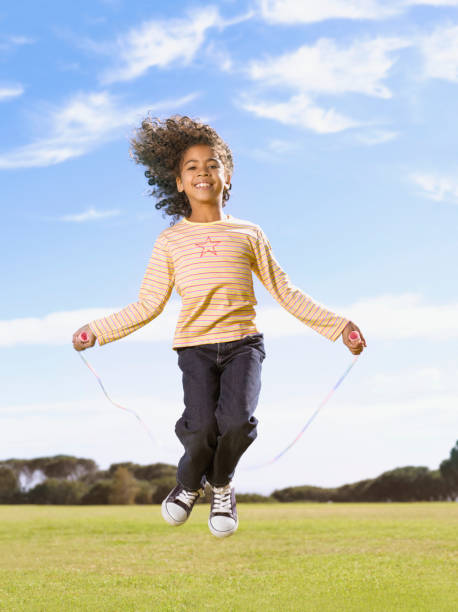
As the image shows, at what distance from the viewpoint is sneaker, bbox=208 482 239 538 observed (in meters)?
4.27

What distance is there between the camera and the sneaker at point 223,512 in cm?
427

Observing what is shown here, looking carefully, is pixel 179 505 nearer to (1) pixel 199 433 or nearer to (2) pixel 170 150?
(1) pixel 199 433

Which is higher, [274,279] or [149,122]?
[149,122]

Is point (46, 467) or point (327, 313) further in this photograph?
point (46, 467)

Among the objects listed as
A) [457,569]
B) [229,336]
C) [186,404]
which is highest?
[229,336]

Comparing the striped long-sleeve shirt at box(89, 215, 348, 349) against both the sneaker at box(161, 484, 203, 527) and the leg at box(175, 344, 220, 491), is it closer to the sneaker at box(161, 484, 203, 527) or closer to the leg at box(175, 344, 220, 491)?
the leg at box(175, 344, 220, 491)

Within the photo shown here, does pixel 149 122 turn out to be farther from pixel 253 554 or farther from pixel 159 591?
pixel 253 554

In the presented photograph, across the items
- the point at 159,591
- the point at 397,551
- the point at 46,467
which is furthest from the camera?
the point at 46,467

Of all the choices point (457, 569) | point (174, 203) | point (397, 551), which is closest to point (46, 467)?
point (397, 551)

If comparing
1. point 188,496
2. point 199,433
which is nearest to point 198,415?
point 199,433

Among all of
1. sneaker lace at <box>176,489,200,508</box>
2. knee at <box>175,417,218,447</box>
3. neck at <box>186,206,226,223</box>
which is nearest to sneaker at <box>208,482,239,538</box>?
sneaker lace at <box>176,489,200,508</box>

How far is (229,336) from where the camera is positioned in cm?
436

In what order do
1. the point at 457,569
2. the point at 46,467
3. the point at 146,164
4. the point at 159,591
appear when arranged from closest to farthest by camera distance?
the point at 146,164
the point at 159,591
the point at 457,569
the point at 46,467

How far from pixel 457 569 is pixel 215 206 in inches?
351
